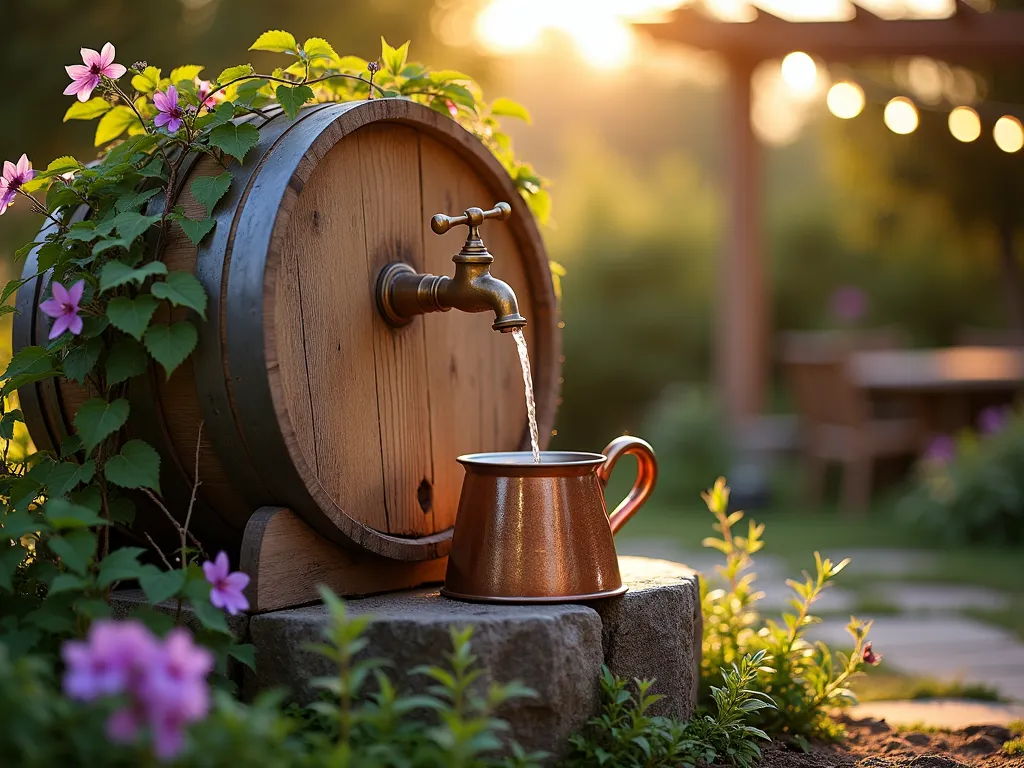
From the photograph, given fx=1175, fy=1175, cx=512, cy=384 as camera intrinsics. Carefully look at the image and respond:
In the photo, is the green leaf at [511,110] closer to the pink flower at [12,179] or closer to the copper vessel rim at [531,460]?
the copper vessel rim at [531,460]

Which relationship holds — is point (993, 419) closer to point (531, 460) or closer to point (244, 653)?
point (531, 460)

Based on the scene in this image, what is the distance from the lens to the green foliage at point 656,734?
78.3 inches

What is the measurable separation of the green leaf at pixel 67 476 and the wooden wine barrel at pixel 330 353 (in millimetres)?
150

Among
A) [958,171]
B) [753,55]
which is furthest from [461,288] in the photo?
[958,171]

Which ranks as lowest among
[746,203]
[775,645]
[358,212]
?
[775,645]

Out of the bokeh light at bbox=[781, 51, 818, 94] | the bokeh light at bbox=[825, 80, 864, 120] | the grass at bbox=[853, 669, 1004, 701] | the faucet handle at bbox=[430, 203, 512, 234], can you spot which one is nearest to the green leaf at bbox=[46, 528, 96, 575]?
the faucet handle at bbox=[430, 203, 512, 234]

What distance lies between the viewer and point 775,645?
8.64ft

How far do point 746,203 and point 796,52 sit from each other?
110 cm

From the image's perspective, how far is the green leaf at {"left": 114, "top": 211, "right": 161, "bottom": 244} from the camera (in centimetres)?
196

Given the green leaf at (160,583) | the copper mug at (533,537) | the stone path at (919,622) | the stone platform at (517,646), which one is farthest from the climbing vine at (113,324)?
the stone path at (919,622)

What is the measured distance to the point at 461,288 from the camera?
2.20 m

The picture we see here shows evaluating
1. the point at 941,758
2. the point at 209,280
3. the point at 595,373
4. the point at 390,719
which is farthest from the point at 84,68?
the point at 595,373

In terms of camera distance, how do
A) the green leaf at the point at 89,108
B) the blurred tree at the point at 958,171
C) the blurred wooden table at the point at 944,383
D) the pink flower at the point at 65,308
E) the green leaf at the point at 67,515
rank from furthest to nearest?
the blurred tree at the point at 958,171 → the blurred wooden table at the point at 944,383 → the green leaf at the point at 89,108 → the pink flower at the point at 65,308 → the green leaf at the point at 67,515

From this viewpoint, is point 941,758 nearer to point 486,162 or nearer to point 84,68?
point 486,162
